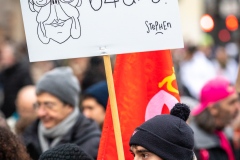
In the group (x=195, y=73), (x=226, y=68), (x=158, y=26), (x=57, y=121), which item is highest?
(x=158, y=26)

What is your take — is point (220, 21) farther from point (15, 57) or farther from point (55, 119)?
point (55, 119)

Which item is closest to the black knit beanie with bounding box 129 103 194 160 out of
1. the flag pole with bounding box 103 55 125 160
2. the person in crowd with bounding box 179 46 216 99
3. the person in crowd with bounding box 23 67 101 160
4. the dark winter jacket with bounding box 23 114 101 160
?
the flag pole with bounding box 103 55 125 160

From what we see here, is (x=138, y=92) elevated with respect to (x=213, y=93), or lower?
elevated

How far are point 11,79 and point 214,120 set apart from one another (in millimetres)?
4625

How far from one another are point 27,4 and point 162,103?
3.38ft

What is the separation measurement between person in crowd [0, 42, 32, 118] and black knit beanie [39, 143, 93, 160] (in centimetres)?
622

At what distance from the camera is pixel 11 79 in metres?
11.6

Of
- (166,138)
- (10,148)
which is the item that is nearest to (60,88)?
(10,148)

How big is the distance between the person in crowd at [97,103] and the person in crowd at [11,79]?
3.06 m

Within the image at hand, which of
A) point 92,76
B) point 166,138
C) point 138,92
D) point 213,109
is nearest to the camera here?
point 166,138

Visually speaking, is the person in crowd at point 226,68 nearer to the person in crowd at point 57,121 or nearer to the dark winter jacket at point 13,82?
the dark winter jacket at point 13,82

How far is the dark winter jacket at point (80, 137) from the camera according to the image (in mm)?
6695

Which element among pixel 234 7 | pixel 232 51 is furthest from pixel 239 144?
pixel 234 7

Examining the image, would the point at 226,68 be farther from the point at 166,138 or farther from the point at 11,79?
the point at 166,138
